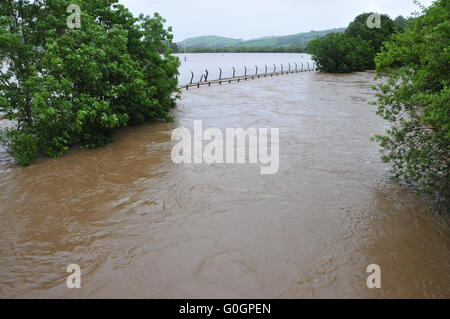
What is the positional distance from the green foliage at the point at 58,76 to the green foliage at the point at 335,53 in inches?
1461

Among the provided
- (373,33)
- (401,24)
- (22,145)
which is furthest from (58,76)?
(401,24)

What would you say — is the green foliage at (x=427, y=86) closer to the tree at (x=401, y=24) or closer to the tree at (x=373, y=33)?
the tree at (x=401, y=24)

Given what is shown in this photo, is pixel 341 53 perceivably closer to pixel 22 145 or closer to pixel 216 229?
pixel 22 145

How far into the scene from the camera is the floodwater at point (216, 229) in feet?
16.6

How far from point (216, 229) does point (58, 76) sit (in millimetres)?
7624

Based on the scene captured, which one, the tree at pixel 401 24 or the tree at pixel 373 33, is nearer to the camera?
the tree at pixel 401 24

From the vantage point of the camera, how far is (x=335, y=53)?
143 feet

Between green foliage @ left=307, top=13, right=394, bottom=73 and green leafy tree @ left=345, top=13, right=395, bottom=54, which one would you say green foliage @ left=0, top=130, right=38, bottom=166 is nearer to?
green foliage @ left=307, top=13, right=394, bottom=73

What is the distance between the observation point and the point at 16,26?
33.4 feet

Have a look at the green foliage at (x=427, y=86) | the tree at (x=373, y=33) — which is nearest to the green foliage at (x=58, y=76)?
the green foliage at (x=427, y=86)

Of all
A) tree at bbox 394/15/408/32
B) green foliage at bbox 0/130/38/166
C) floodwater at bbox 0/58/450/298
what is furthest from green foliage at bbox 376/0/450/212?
green foliage at bbox 0/130/38/166
